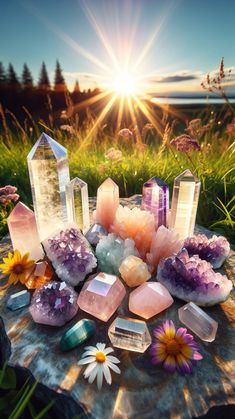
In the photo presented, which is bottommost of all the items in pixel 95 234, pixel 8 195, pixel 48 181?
pixel 95 234

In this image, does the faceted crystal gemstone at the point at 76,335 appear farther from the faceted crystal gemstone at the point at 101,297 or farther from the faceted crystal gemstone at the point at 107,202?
the faceted crystal gemstone at the point at 107,202

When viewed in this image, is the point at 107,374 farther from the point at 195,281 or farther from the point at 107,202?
the point at 107,202

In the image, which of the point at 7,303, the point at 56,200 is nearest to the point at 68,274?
the point at 7,303

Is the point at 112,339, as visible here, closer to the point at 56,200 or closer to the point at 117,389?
the point at 117,389

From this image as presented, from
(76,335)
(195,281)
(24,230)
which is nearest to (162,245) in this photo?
(195,281)

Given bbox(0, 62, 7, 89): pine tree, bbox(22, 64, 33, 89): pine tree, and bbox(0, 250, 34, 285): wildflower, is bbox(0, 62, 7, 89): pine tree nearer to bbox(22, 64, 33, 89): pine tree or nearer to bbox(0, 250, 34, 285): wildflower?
bbox(22, 64, 33, 89): pine tree

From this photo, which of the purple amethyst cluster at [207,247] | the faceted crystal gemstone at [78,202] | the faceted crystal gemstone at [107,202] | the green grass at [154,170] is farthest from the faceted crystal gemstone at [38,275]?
the green grass at [154,170]

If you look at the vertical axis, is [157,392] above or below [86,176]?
below
